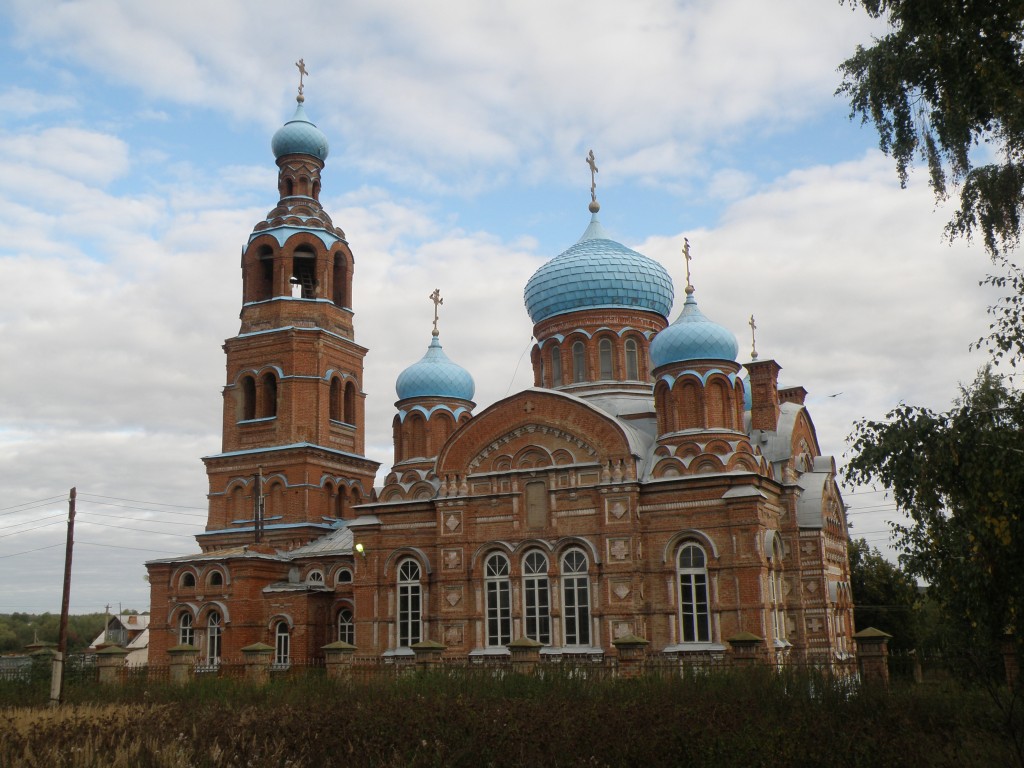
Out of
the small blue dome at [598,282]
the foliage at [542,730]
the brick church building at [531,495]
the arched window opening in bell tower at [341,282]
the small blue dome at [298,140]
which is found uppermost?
the small blue dome at [298,140]

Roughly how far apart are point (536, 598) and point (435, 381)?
23.5 ft

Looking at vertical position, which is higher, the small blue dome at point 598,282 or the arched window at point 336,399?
the small blue dome at point 598,282

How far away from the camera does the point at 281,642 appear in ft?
80.3

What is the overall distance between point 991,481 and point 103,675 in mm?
14861

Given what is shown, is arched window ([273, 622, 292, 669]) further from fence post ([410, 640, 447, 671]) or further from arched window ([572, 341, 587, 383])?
arched window ([572, 341, 587, 383])

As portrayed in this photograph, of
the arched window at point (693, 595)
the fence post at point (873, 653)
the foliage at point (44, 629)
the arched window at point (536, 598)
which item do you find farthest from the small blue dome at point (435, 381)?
the foliage at point (44, 629)

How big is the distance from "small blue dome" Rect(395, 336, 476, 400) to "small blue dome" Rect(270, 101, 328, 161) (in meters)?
8.34

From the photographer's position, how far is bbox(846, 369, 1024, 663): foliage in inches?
356

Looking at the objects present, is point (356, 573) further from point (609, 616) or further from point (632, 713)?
point (632, 713)

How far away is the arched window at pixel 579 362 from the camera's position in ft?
80.8

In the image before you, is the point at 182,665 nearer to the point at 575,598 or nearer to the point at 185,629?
the point at 575,598

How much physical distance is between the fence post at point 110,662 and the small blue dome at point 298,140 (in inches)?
662

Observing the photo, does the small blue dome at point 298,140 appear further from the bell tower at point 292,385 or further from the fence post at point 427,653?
the fence post at point 427,653

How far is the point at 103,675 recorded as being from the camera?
1759 cm
